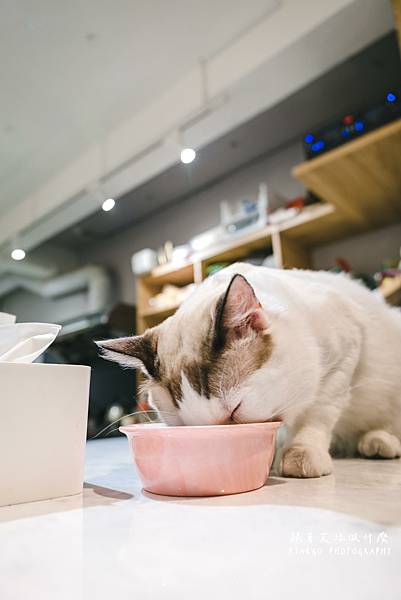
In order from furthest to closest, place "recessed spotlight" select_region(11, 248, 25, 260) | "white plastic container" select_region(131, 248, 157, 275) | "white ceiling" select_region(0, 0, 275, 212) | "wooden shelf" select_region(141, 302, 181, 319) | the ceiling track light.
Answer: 1. the ceiling track light
2. "recessed spotlight" select_region(11, 248, 25, 260)
3. "white plastic container" select_region(131, 248, 157, 275)
4. "wooden shelf" select_region(141, 302, 181, 319)
5. "white ceiling" select_region(0, 0, 275, 212)

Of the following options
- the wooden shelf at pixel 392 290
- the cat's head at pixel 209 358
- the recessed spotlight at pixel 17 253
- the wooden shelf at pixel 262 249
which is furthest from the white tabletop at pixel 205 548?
the recessed spotlight at pixel 17 253

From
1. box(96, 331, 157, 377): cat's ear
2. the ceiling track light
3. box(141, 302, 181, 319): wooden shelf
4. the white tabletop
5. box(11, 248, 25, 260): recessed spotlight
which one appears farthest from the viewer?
the ceiling track light

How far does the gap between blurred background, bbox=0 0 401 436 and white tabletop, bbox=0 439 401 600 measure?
895 millimetres

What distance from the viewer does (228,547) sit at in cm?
41

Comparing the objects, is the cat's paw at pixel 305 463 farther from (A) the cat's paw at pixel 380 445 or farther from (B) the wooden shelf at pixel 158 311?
(B) the wooden shelf at pixel 158 311

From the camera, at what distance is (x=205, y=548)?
411 millimetres

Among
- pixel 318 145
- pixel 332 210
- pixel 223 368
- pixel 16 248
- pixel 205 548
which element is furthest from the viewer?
pixel 16 248

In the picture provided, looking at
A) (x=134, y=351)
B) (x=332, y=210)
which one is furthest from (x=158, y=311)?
(x=134, y=351)

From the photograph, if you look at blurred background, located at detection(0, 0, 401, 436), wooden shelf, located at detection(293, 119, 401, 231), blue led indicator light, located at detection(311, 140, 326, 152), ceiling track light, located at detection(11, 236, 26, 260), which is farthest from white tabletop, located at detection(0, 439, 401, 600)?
ceiling track light, located at detection(11, 236, 26, 260)

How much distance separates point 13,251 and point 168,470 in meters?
4.07

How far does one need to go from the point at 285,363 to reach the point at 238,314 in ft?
0.47

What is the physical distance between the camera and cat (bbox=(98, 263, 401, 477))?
76 centimetres

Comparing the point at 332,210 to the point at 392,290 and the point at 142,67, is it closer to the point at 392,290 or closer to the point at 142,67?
the point at 392,290

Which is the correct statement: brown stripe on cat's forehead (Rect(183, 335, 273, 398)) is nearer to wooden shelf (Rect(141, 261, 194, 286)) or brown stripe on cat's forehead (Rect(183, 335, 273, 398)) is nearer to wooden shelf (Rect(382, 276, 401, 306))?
wooden shelf (Rect(382, 276, 401, 306))
